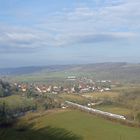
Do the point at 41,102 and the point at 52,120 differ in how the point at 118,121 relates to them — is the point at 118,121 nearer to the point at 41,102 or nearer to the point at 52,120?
the point at 52,120

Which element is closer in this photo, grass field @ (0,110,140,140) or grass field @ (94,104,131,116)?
grass field @ (0,110,140,140)

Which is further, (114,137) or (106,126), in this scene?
(106,126)

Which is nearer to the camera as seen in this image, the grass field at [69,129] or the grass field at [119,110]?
the grass field at [69,129]

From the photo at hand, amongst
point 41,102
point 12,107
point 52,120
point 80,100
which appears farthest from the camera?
point 80,100

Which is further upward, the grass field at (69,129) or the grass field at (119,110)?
the grass field at (69,129)

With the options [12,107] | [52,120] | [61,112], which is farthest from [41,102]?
[52,120]

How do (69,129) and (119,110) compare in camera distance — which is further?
(119,110)

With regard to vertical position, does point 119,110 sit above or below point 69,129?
below

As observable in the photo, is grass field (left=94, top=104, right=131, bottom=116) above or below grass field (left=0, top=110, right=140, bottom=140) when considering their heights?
below
